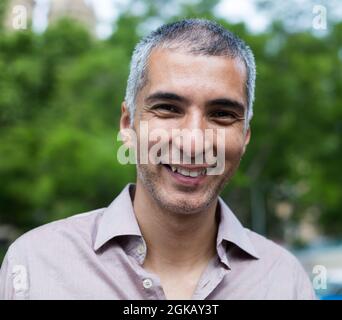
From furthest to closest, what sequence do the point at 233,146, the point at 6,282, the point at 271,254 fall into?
1. the point at 271,254
2. the point at 233,146
3. the point at 6,282

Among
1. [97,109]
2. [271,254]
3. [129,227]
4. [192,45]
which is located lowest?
[271,254]

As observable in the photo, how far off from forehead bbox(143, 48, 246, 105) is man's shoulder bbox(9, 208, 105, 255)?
0.45 meters

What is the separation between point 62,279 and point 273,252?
68 cm

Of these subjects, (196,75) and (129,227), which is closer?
(196,75)

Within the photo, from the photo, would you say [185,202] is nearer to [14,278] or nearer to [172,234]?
[172,234]

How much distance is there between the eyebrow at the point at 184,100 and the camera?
180 cm

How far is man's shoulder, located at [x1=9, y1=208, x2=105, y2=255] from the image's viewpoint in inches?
71.7

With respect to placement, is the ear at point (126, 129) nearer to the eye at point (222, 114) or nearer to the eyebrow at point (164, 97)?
the eyebrow at point (164, 97)

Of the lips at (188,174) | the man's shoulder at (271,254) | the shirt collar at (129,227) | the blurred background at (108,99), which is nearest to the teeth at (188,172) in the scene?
the lips at (188,174)

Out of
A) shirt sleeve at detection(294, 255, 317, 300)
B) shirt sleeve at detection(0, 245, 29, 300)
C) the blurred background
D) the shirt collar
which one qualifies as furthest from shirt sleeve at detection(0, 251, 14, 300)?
the blurred background

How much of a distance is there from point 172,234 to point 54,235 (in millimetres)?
361

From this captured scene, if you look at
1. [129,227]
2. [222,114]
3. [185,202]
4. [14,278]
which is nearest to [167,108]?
[222,114]

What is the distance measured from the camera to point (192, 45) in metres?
1.84

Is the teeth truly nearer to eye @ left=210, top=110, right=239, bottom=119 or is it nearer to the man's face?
the man's face
